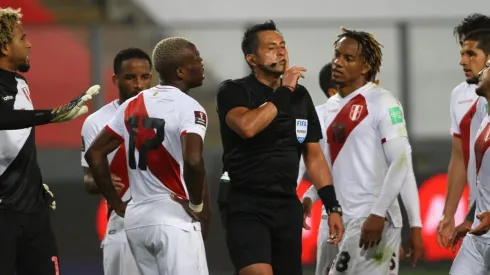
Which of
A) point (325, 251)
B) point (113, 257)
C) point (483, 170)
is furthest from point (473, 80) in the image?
point (113, 257)

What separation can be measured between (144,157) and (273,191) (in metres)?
0.88

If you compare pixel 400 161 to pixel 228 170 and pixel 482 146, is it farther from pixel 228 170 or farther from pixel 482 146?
pixel 228 170

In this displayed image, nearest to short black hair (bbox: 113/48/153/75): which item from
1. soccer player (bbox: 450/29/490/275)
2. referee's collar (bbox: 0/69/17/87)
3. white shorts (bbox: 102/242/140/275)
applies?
white shorts (bbox: 102/242/140/275)

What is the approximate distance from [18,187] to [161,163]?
1060 millimetres

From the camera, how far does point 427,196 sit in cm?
1335

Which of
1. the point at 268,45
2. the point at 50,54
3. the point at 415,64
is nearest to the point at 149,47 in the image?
the point at 50,54

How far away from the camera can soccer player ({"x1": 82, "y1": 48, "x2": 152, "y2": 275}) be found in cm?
864

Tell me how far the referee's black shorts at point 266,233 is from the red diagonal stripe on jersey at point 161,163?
0.49 metres

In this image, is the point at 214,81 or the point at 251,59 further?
the point at 214,81

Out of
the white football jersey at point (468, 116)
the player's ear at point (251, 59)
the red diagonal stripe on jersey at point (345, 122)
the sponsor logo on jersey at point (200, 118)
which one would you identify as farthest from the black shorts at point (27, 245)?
the white football jersey at point (468, 116)

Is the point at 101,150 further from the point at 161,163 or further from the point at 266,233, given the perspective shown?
the point at 266,233

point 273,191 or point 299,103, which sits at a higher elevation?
point 299,103

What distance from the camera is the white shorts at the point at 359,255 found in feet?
26.5

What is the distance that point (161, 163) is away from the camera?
7.21 meters
